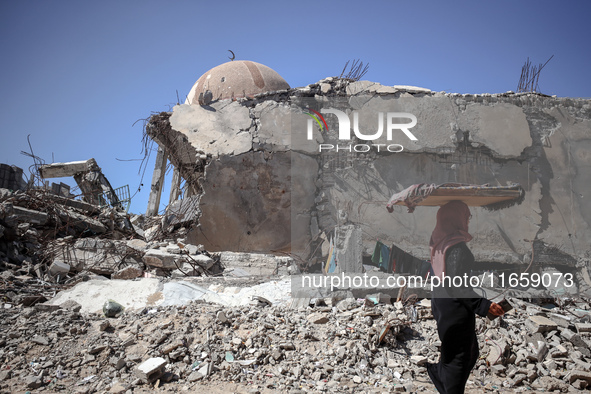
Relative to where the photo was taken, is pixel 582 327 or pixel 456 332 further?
pixel 582 327

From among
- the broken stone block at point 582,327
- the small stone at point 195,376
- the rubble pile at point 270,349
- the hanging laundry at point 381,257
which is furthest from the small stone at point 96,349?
the broken stone block at point 582,327

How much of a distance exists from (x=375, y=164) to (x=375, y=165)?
0.02 meters

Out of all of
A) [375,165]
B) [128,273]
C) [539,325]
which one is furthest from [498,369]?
[128,273]

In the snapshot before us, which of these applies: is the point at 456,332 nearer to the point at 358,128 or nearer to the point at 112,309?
the point at 112,309

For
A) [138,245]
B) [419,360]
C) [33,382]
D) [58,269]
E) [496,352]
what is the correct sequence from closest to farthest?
1. [33,382]
2. [419,360]
3. [496,352]
4. [58,269]
5. [138,245]

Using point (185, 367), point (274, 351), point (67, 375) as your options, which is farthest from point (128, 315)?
point (274, 351)

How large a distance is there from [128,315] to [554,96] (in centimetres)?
746

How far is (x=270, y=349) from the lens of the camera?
3.28 metres

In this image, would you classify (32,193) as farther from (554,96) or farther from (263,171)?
(554,96)

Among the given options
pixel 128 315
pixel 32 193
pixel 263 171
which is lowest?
pixel 128 315

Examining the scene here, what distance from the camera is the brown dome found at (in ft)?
28.8

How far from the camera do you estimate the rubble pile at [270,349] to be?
2.94m

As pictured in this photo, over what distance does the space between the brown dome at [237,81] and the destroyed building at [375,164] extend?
2.30m

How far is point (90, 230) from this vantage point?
Answer: 7.15 m
